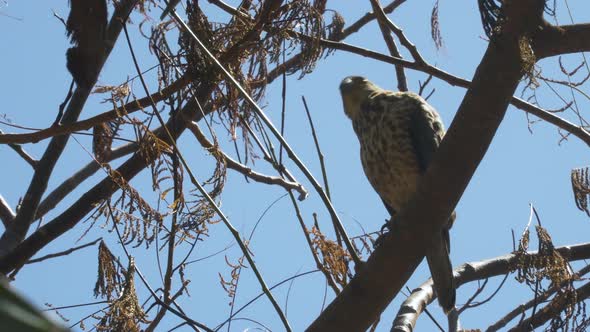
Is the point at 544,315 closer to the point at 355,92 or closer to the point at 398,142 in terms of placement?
the point at 398,142

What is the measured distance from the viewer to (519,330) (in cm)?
299

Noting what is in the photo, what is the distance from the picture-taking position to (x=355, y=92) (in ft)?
16.6

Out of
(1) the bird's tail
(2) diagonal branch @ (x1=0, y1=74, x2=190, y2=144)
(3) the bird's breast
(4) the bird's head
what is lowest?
(1) the bird's tail

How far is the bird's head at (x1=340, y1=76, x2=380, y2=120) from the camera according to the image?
16.3ft

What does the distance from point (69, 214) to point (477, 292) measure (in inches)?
77.9

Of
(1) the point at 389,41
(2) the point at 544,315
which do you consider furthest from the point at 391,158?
(2) the point at 544,315

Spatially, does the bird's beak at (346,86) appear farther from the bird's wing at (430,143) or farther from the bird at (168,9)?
the bird at (168,9)

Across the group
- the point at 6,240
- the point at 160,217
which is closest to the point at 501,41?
the point at 160,217

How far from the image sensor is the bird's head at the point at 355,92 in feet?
16.3

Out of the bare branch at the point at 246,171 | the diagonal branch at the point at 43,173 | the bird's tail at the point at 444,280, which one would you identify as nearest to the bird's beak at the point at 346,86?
the bare branch at the point at 246,171

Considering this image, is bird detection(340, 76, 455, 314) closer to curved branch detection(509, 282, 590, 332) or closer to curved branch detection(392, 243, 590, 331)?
curved branch detection(392, 243, 590, 331)

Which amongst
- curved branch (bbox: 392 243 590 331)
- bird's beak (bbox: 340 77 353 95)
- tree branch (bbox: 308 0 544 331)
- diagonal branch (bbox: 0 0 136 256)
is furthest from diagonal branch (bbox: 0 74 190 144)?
bird's beak (bbox: 340 77 353 95)

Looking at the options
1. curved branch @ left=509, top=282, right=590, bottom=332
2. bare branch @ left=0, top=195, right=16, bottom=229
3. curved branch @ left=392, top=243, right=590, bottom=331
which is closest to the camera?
curved branch @ left=509, top=282, right=590, bottom=332

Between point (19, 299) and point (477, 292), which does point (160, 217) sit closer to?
point (477, 292)
